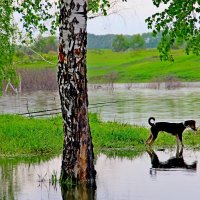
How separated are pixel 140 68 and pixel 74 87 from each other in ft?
322

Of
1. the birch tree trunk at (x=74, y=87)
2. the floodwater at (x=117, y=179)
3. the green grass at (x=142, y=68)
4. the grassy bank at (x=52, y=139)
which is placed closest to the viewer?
the floodwater at (x=117, y=179)

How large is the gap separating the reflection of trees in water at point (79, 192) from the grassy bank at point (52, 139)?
472 cm

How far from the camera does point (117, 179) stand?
11953 millimetres

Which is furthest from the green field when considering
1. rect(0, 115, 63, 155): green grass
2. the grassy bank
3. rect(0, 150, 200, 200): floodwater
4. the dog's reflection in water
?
rect(0, 150, 200, 200): floodwater

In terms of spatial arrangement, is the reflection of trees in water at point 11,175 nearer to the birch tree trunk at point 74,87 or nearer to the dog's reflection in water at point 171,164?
the birch tree trunk at point 74,87

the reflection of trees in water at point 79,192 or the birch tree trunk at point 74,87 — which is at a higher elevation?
the birch tree trunk at point 74,87

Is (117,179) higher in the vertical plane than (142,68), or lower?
lower

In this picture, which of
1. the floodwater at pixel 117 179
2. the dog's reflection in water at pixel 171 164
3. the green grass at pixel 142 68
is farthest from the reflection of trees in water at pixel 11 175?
the green grass at pixel 142 68

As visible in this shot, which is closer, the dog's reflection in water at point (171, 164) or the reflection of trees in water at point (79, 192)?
the reflection of trees in water at point (79, 192)

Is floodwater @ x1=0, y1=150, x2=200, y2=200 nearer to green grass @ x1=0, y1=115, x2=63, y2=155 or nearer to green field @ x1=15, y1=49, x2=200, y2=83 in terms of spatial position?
green grass @ x1=0, y1=115, x2=63, y2=155

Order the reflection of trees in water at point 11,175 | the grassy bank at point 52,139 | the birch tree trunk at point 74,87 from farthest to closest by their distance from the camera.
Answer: the grassy bank at point 52,139 < the birch tree trunk at point 74,87 < the reflection of trees in water at point 11,175

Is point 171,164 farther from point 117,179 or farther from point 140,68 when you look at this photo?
point 140,68

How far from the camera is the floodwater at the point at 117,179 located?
10477mm

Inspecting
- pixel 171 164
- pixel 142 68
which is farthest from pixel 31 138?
pixel 142 68
